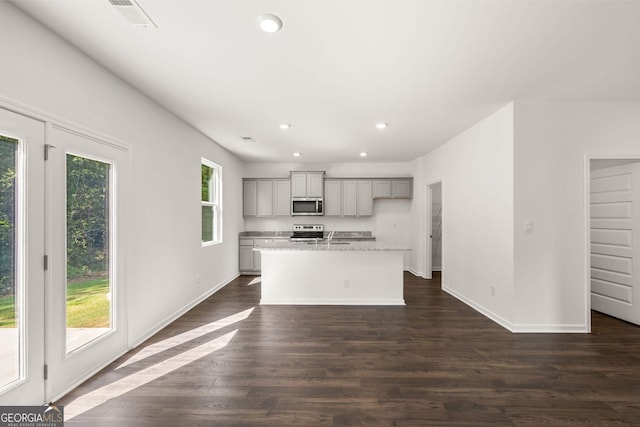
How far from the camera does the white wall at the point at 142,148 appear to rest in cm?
184

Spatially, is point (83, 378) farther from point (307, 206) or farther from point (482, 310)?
point (307, 206)

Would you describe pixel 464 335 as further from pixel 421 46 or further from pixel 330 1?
pixel 330 1

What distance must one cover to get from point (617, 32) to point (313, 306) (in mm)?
4040

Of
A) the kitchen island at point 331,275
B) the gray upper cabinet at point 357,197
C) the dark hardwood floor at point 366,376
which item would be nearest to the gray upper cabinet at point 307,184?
the gray upper cabinet at point 357,197

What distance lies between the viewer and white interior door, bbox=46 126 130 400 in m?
2.03

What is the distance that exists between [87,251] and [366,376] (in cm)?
→ 249

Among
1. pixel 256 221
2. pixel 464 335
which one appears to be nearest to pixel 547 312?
pixel 464 335

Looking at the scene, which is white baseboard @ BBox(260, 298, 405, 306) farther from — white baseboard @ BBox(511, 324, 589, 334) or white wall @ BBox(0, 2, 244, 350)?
white baseboard @ BBox(511, 324, 589, 334)

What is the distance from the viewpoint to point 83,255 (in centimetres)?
234

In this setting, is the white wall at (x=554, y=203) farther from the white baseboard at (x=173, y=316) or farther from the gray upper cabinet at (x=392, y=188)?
the white baseboard at (x=173, y=316)

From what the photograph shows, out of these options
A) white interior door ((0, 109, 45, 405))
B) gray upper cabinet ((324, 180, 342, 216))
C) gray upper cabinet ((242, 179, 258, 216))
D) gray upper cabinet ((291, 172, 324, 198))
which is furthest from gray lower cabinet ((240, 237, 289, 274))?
white interior door ((0, 109, 45, 405))

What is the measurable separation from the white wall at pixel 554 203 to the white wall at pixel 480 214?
0.14 metres

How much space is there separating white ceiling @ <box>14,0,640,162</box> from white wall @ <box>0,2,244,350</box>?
15cm

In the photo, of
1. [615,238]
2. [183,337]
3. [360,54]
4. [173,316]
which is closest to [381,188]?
[615,238]
